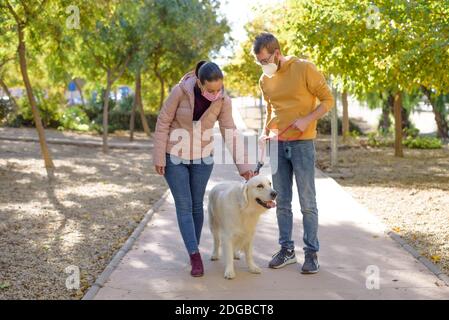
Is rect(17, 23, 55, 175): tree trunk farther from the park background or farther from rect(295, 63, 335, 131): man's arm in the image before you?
rect(295, 63, 335, 131): man's arm

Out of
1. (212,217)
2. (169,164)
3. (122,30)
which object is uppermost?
(122,30)

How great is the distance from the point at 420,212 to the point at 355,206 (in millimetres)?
913

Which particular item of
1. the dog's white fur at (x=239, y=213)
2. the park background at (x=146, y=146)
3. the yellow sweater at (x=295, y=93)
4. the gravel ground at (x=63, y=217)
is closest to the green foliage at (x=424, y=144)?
the park background at (x=146, y=146)

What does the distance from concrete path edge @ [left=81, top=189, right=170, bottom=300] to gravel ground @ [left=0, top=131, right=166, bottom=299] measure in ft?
0.38

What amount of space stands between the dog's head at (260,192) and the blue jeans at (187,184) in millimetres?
497

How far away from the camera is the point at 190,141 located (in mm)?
5746

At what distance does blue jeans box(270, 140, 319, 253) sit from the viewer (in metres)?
5.91

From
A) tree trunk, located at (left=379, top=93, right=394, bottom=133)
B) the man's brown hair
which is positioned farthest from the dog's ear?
tree trunk, located at (left=379, top=93, right=394, bottom=133)

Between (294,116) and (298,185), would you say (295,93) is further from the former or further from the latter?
(298,185)

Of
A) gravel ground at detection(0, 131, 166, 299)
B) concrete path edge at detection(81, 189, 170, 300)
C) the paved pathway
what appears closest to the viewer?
the paved pathway

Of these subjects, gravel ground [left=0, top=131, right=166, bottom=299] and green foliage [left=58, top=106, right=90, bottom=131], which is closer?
gravel ground [left=0, top=131, right=166, bottom=299]
